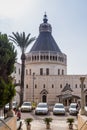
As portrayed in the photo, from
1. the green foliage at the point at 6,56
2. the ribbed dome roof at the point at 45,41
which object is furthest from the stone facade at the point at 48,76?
the green foliage at the point at 6,56

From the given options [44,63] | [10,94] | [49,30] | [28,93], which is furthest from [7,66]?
[49,30]

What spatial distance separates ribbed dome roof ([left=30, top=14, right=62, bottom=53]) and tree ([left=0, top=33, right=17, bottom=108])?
209 feet

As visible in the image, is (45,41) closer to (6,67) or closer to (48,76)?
(48,76)

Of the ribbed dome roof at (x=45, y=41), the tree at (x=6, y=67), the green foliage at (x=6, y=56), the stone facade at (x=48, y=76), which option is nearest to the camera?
the tree at (x=6, y=67)

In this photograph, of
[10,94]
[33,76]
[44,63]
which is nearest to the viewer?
[10,94]

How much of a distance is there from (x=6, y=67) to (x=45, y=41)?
6627 cm

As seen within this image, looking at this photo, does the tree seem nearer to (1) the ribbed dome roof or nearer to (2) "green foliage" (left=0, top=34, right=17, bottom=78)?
(2) "green foliage" (left=0, top=34, right=17, bottom=78)

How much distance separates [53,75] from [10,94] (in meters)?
56.2

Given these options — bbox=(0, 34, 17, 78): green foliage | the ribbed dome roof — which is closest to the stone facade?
the ribbed dome roof

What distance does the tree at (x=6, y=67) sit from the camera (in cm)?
1606

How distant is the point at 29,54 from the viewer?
80.4 meters

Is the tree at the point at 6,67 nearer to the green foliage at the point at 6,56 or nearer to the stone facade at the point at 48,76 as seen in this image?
the green foliage at the point at 6,56

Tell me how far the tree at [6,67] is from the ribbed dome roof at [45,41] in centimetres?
6356

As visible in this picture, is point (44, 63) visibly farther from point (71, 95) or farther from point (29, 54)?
point (71, 95)
